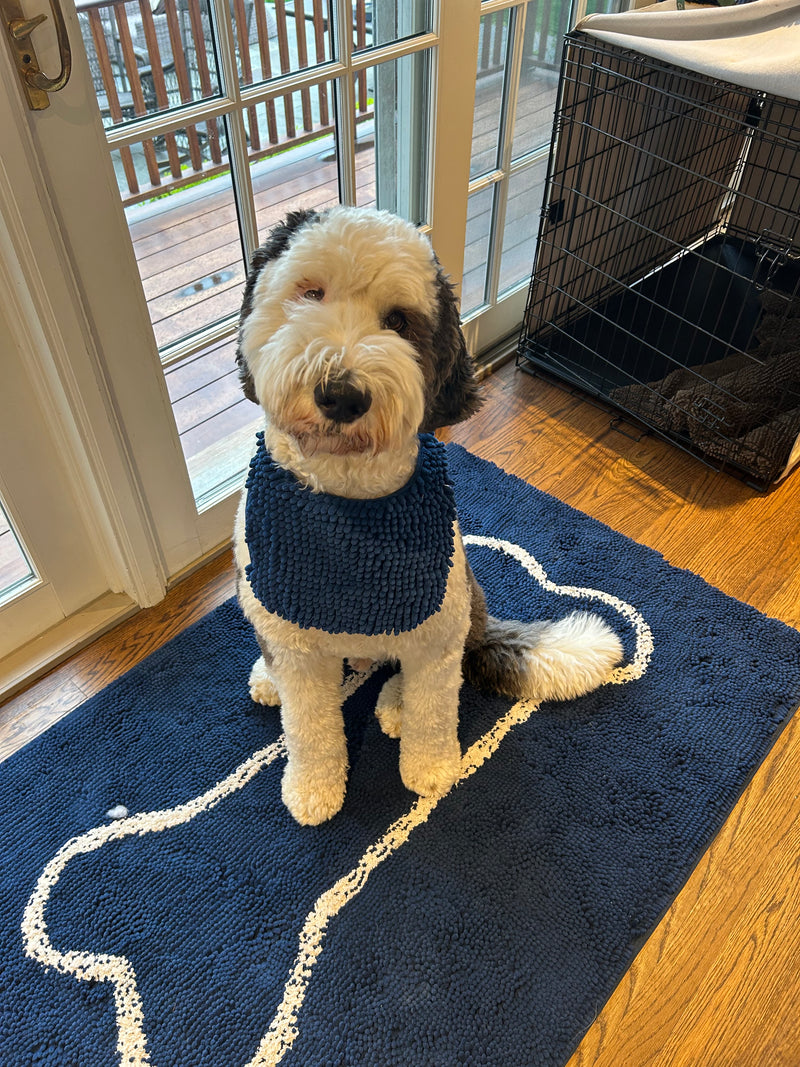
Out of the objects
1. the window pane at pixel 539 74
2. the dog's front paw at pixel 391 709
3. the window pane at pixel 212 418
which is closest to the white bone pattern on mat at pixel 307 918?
the dog's front paw at pixel 391 709

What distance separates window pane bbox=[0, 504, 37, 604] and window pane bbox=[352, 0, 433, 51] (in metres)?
1.28

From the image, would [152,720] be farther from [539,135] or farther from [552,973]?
[539,135]

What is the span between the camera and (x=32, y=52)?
1102mm

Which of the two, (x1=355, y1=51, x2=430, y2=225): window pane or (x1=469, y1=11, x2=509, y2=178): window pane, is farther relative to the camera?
(x1=469, y1=11, x2=509, y2=178): window pane

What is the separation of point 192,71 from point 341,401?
2.87 ft

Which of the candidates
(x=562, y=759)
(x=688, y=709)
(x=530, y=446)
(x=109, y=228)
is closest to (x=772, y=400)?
(x=530, y=446)

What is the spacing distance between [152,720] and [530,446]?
1.31m

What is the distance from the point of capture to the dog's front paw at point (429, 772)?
4.79 ft

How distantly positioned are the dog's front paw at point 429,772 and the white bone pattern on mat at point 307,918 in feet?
0.08

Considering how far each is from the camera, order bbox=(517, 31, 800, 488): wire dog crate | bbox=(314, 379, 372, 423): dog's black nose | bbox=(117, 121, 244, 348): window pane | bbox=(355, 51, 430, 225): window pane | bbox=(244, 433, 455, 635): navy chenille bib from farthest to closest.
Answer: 1. bbox=(517, 31, 800, 488): wire dog crate
2. bbox=(355, 51, 430, 225): window pane
3. bbox=(117, 121, 244, 348): window pane
4. bbox=(244, 433, 455, 635): navy chenille bib
5. bbox=(314, 379, 372, 423): dog's black nose

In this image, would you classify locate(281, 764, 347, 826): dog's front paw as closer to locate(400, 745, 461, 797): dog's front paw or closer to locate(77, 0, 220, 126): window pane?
locate(400, 745, 461, 797): dog's front paw

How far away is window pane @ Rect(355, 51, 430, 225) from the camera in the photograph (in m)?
1.78

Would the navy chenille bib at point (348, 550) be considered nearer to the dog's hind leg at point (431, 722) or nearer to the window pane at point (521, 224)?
the dog's hind leg at point (431, 722)

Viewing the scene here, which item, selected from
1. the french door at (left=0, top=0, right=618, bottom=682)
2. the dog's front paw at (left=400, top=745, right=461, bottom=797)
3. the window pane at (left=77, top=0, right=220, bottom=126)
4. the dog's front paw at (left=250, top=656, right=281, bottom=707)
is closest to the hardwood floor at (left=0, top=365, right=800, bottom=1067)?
the french door at (left=0, top=0, right=618, bottom=682)
